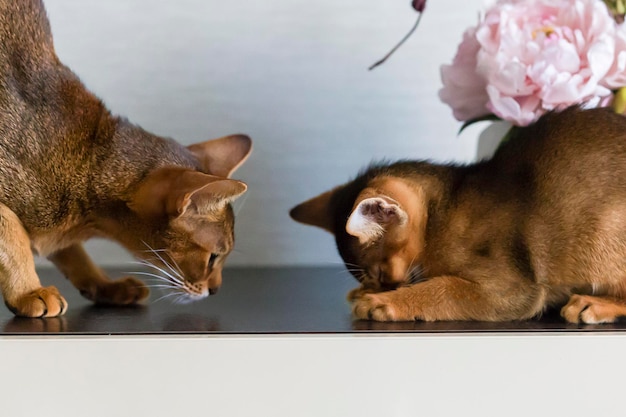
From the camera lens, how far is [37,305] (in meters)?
0.76

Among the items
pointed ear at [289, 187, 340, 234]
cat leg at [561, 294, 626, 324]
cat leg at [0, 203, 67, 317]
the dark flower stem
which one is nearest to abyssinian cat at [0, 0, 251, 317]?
cat leg at [0, 203, 67, 317]

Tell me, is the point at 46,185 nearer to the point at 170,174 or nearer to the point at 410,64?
the point at 170,174

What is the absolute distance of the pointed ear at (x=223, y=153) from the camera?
962 millimetres

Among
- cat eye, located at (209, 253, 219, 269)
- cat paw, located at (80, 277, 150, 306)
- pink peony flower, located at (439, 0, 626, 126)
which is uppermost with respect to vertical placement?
pink peony flower, located at (439, 0, 626, 126)

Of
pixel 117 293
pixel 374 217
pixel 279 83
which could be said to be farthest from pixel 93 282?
pixel 279 83

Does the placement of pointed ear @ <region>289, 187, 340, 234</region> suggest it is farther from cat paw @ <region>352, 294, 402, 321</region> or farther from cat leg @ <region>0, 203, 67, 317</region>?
cat leg @ <region>0, 203, 67, 317</region>

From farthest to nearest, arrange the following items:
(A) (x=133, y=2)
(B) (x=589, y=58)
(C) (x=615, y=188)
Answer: (A) (x=133, y=2), (B) (x=589, y=58), (C) (x=615, y=188)

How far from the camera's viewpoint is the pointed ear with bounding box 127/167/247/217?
29.9 inches

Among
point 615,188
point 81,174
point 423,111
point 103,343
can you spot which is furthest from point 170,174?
point 423,111

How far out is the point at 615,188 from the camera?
2.44 feet

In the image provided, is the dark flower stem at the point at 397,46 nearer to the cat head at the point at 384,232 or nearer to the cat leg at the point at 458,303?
the cat head at the point at 384,232

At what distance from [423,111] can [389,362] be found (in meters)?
0.77

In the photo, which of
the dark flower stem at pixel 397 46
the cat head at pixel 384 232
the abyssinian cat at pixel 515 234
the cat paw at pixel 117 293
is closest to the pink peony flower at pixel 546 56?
the abyssinian cat at pixel 515 234

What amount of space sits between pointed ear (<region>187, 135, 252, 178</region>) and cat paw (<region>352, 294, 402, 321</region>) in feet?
1.01
